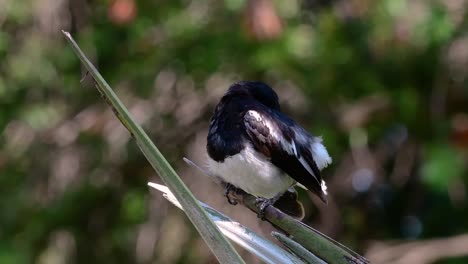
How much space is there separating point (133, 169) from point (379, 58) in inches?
65.2

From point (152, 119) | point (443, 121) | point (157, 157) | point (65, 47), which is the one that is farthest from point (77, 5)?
point (157, 157)

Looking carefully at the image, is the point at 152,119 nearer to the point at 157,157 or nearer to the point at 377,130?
the point at 377,130

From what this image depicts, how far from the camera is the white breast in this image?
8.39ft

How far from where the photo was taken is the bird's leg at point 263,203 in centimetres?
208

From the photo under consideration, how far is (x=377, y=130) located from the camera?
5.35 meters

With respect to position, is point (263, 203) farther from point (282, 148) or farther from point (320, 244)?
point (320, 244)

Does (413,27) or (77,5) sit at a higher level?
(413,27)

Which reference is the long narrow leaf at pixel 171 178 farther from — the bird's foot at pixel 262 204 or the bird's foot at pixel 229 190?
the bird's foot at pixel 229 190

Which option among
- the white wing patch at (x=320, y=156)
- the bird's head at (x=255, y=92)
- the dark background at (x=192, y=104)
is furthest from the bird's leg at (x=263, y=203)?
the dark background at (x=192, y=104)

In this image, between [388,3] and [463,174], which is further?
[463,174]

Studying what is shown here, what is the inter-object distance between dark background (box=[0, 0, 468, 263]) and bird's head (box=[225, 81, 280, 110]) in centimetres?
192

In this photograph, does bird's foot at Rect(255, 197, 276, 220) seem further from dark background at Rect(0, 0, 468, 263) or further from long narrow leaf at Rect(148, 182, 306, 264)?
dark background at Rect(0, 0, 468, 263)

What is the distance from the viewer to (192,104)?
18.3 feet

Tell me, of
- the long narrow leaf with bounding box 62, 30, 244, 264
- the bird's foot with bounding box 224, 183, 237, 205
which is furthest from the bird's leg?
the long narrow leaf with bounding box 62, 30, 244, 264
